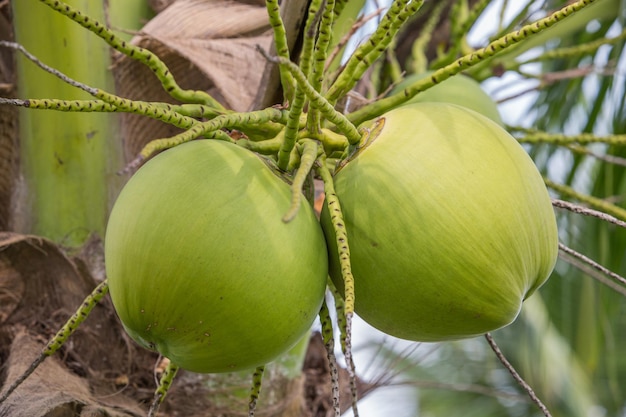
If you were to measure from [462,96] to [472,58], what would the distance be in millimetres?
504

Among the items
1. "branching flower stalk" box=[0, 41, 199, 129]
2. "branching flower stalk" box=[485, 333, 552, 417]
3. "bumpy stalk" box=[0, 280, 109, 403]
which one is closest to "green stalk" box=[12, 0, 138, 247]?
"bumpy stalk" box=[0, 280, 109, 403]

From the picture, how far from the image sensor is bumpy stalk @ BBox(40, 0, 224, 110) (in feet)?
2.84

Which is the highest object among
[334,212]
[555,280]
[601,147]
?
[334,212]

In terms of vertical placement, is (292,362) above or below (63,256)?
below

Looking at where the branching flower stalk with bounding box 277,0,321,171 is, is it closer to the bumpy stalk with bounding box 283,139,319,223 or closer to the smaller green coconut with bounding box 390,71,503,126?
the bumpy stalk with bounding box 283,139,319,223

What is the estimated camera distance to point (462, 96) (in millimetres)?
1444

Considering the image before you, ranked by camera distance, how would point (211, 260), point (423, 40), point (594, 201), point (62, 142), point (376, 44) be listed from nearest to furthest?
1. point (211, 260)
2. point (376, 44)
3. point (594, 201)
4. point (62, 142)
5. point (423, 40)

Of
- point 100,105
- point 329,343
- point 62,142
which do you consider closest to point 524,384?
point 329,343

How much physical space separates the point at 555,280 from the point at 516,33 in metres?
2.27

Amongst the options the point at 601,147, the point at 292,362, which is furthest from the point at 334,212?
the point at 601,147

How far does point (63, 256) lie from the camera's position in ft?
4.42

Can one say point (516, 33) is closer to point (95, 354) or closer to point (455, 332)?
point (455, 332)

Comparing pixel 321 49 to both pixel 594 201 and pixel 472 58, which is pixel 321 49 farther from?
pixel 594 201

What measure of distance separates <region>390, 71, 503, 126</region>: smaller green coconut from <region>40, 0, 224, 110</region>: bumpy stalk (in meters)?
0.49
